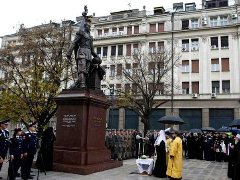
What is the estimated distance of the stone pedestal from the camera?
36.2 ft

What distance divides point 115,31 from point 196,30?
12362 mm

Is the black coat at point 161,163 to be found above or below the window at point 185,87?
below

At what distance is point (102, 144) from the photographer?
1257 centimetres

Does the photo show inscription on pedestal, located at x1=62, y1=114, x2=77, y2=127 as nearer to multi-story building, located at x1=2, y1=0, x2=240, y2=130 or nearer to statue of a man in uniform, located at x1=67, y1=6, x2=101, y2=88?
statue of a man in uniform, located at x1=67, y1=6, x2=101, y2=88

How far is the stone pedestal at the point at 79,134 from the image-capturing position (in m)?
11.0

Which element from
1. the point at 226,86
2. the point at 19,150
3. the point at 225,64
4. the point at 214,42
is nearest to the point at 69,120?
the point at 19,150

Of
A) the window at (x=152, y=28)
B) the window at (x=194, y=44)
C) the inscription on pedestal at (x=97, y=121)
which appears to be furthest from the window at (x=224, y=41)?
the inscription on pedestal at (x=97, y=121)

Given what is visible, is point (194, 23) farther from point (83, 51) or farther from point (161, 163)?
point (161, 163)

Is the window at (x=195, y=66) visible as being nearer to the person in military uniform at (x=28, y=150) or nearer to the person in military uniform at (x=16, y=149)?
the person in military uniform at (x=28, y=150)

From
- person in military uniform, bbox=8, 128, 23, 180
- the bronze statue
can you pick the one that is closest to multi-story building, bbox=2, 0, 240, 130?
the bronze statue

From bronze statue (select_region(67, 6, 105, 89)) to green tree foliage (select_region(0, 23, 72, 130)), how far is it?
933 cm

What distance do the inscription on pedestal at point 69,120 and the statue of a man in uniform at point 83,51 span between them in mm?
1437

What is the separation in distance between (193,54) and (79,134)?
105 feet

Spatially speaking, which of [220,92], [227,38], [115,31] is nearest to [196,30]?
[227,38]
